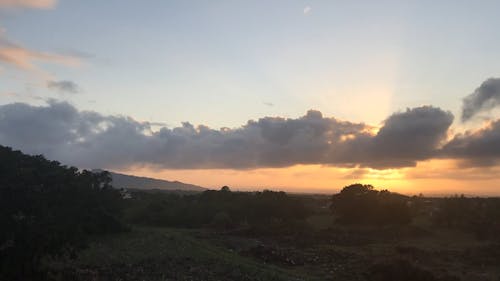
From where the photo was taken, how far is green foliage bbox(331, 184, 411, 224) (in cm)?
6017

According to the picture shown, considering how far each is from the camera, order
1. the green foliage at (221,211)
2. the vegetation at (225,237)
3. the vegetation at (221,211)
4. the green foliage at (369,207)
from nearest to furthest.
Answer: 1. the vegetation at (225,237)
2. the green foliage at (369,207)
3. the vegetation at (221,211)
4. the green foliage at (221,211)

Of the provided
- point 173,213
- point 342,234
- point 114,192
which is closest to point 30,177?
point 114,192

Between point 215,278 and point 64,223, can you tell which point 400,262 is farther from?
point 64,223

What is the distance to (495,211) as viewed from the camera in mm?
56469

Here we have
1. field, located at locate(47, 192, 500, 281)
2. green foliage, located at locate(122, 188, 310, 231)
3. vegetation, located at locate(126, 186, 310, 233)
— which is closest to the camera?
field, located at locate(47, 192, 500, 281)

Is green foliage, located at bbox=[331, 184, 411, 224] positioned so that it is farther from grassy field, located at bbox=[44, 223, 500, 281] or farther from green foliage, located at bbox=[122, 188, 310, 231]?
grassy field, located at bbox=[44, 223, 500, 281]

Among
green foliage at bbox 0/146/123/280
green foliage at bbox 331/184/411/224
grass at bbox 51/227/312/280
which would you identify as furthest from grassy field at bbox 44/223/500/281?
green foliage at bbox 331/184/411/224

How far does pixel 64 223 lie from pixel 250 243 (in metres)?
23.4

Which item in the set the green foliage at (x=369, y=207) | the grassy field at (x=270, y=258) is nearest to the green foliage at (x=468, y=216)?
the grassy field at (x=270, y=258)

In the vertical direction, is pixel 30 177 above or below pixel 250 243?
above

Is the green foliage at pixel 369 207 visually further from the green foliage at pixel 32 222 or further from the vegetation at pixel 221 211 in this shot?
the green foliage at pixel 32 222

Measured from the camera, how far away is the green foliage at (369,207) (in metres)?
60.2

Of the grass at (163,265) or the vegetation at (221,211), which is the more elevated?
the vegetation at (221,211)

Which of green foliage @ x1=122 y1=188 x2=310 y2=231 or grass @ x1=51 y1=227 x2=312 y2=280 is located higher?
Result: green foliage @ x1=122 y1=188 x2=310 y2=231
